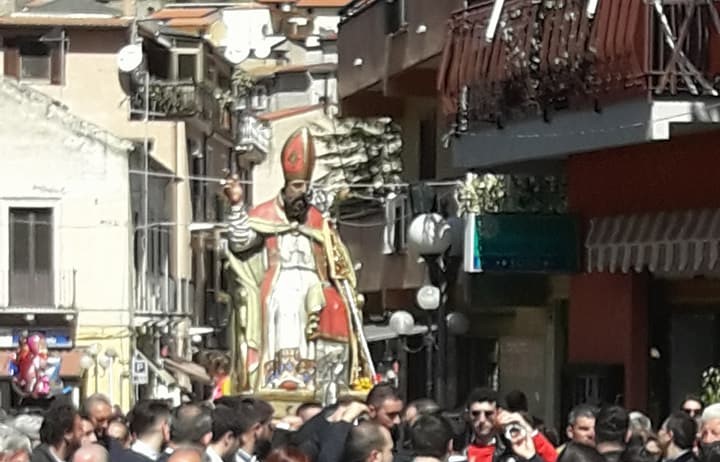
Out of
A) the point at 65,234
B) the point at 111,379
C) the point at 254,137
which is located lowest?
the point at 111,379

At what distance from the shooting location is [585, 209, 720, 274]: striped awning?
19.5 m

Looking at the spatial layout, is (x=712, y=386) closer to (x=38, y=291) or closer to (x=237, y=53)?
(x=38, y=291)

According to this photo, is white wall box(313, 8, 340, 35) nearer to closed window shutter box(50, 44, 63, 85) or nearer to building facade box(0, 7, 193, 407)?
building facade box(0, 7, 193, 407)

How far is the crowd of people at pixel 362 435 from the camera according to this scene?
11.6 m

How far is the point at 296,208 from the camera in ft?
64.7

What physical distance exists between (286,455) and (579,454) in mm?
1387

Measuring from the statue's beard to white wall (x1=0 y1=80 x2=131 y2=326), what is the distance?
37.6 m

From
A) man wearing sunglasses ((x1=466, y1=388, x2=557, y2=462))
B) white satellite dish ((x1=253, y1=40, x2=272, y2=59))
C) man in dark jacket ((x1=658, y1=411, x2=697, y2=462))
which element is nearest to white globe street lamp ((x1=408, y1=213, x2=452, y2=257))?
man wearing sunglasses ((x1=466, y1=388, x2=557, y2=462))

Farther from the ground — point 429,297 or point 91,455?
point 429,297

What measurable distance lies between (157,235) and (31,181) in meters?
5.07

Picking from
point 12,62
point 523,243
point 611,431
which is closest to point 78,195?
point 12,62

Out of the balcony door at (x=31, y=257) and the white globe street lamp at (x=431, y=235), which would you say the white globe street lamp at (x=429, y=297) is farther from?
the balcony door at (x=31, y=257)

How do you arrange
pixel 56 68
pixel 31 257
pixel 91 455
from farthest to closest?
pixel 56 68 → pixel 31 257 → pixel 91 455

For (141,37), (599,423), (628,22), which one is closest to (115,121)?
(141,37)
